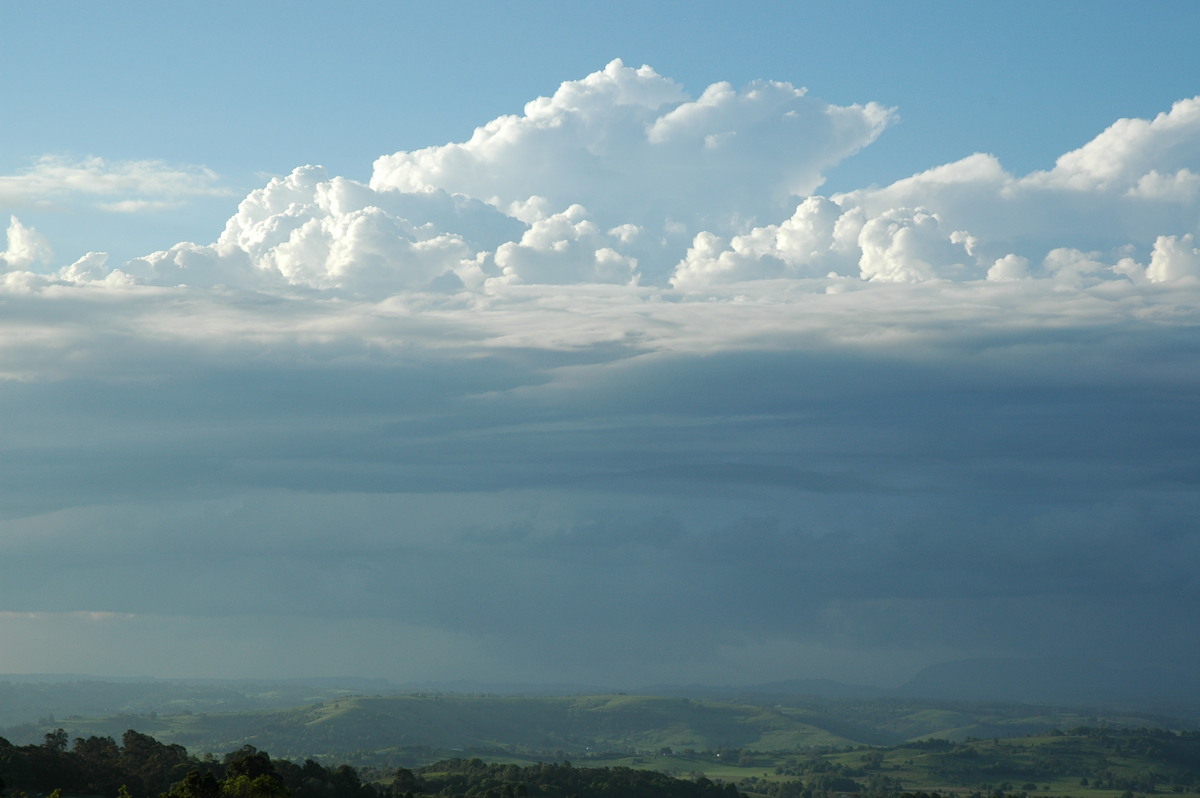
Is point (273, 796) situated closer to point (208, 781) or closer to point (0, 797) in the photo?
point (208, 781)

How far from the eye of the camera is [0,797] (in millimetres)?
132875

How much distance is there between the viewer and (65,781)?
622 feet

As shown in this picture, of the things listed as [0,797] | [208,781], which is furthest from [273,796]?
[0,797]

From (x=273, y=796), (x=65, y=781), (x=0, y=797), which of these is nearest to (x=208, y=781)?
(x=273, y=796)

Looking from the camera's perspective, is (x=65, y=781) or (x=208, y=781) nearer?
(x=208, y=781)

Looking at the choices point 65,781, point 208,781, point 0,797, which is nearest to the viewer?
point 208,781

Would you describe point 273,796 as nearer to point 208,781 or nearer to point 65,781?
point 208,781

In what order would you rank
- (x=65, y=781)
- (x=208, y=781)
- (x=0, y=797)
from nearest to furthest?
(x=208, y=781) → (x=0, y=797) → (x=65, y=781)

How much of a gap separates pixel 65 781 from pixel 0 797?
61.5 metres

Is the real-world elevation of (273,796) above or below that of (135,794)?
above

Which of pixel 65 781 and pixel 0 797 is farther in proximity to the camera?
pixel 65 781

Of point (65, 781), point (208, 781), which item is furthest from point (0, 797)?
point (65, 781)

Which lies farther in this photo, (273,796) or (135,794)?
(135,794)

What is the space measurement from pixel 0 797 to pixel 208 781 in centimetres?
2673
